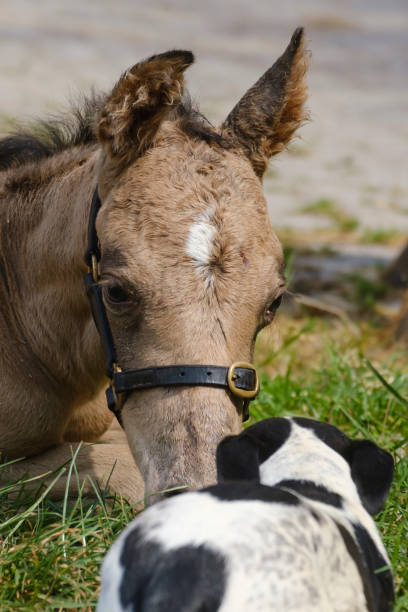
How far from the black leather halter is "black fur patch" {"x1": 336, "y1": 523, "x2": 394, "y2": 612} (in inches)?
29.4

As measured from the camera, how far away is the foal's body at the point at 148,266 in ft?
10.0

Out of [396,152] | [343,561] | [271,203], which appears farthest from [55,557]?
[396,152]

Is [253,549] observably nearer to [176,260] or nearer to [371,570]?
[371,570]

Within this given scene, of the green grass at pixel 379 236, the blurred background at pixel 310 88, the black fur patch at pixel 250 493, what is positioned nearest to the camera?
the black fur patch at pixel 250 493

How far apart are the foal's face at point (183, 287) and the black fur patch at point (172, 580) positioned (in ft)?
2.30

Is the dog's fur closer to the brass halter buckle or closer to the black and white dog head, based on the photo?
the black and white dog head

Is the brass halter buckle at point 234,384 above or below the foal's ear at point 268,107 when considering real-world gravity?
below

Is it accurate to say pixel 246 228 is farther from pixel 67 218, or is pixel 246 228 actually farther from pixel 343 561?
pixel 343 561

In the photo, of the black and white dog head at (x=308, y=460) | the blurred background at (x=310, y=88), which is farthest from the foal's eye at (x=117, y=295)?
the blurred background at (x=310, y=88)

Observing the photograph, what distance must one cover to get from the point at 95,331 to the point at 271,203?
330 inches

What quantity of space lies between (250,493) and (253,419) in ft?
8.09

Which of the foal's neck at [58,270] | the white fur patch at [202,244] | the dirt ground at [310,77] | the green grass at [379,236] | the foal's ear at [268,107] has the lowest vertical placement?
the dirt ground at [310,77]

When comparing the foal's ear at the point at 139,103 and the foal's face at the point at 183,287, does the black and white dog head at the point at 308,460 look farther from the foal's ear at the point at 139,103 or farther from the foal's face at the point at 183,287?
the foal's ear at the point at 139,103

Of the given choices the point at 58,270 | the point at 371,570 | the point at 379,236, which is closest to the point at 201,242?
the point at 58,270
